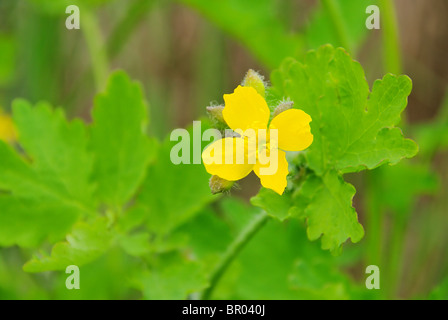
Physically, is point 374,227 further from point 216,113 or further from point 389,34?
point 216,113

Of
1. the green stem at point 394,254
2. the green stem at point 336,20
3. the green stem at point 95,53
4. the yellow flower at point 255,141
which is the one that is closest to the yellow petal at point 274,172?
the yellow flower at point 255,141

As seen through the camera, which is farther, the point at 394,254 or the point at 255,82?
the point at 394,254

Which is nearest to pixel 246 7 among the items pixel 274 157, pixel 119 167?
pixel 119 167

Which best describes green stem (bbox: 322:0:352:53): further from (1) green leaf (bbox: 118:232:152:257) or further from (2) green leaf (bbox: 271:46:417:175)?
(1) green leaf (bbox: 118:232:152:257)

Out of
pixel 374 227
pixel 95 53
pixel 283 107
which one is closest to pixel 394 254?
pixel 374 227

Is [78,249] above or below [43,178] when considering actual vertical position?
below

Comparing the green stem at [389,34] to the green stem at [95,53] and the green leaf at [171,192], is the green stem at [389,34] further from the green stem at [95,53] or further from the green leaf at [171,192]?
the green stem at [95,53]

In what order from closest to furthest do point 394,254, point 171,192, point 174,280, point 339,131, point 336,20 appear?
point 339,131 → point 174,280 → point 171,192 → point 336,20 → point 394,254
